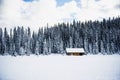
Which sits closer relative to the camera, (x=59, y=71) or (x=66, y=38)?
(x=59, y=71)

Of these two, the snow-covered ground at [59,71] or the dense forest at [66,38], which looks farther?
the dense forest at [66,38]

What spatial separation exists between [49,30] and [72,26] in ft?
41.1

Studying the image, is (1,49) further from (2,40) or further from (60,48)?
(60,48)

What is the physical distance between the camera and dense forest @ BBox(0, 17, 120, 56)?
77.5 metres

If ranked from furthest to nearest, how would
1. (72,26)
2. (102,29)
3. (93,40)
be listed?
(72,26) < (102,29) < (93,40)

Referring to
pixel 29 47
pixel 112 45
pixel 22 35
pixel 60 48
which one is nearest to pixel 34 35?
pixel 22 35

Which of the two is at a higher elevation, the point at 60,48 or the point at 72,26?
the point at 72,26

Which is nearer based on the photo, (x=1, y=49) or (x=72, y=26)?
(x=1, y=49)

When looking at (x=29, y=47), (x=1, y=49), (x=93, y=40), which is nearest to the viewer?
(x=1, y=49)

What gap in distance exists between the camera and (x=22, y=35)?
9075cm

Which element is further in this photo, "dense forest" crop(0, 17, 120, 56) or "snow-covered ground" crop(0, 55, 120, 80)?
"dense forest" crop(0, 17, 120, 56)

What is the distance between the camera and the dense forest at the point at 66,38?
77.5 meters

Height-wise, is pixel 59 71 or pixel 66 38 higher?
pixel 66 38

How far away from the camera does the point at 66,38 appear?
299 feet
